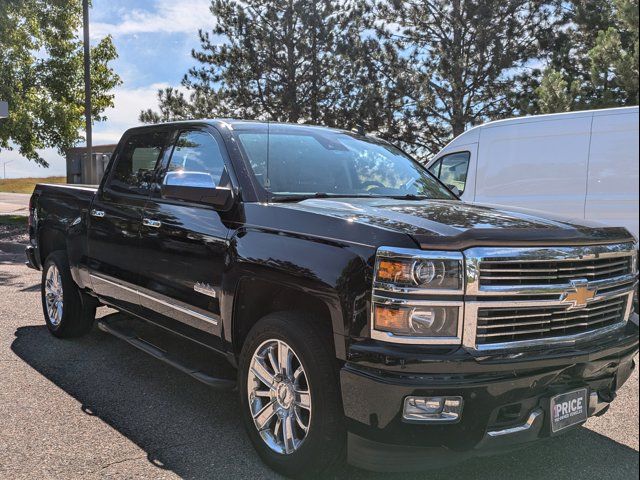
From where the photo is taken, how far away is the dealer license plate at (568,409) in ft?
9.25

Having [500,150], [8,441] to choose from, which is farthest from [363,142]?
[500,150]

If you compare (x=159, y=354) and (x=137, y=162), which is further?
(x=137, y=162)

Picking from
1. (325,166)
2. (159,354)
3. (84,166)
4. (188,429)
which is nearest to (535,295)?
(325,166)

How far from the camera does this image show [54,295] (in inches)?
233

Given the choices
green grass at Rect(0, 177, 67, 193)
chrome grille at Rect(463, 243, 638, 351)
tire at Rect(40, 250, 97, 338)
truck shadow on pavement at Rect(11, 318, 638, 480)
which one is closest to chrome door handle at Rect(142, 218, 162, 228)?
truck shadow on pavement at Rect(11, 318, 638, 480)

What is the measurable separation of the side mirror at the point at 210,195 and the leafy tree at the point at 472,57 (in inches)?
89.6

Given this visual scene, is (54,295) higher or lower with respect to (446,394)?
lower

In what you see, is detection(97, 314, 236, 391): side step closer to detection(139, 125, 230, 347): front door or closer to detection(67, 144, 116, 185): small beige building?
detection(139, 125, 230, 347): front door

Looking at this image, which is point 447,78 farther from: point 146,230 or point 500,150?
point 146,230

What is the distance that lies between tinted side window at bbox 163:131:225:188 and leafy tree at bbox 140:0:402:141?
13870mm

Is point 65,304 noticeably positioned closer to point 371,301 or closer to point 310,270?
point 310,270

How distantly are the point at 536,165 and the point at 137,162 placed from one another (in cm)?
506

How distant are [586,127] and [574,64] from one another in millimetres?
3183

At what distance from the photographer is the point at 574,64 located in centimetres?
309
